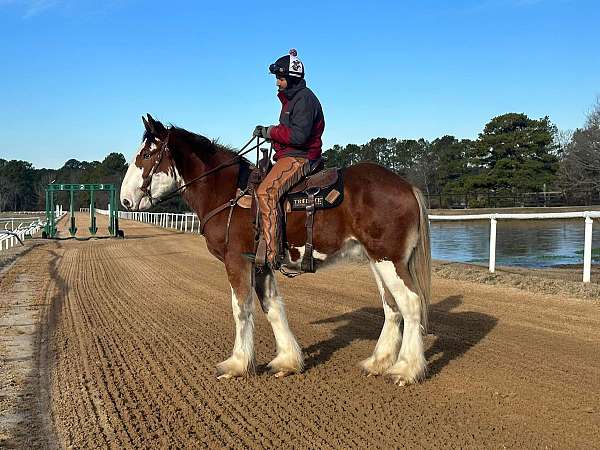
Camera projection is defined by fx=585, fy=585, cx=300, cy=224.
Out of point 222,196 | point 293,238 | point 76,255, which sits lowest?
point 76,255

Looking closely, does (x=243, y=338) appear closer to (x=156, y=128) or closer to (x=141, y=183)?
(x=141, y=183)

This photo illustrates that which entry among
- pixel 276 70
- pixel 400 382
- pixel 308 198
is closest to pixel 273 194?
pixel 308 198

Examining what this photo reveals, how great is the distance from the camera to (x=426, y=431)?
4062 mm

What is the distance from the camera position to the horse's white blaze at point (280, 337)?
222 inches

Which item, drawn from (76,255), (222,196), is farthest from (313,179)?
(76,255)

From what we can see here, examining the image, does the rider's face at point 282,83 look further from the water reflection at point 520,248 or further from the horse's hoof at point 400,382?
the water reflection at point 520,248

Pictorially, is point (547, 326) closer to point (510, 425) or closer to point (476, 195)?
point (510, 425)

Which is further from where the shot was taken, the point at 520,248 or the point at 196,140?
the point at 520,248

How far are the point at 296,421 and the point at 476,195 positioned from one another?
52236 millimetres

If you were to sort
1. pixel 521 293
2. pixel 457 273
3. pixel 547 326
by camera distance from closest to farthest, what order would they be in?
1. pixel 547 326
2. pixel 521 293
3. pixel 457 273

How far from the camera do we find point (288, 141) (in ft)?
18.2

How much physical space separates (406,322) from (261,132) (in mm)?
2303

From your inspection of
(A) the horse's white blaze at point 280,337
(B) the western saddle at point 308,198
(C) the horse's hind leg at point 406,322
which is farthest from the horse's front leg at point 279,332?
(C) the horse's hind leg at point 406,322

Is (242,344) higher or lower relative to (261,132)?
lower
